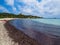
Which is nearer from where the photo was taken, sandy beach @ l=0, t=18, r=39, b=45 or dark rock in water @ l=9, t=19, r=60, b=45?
sandy beach @ l=0, t=18, r=39, b=45

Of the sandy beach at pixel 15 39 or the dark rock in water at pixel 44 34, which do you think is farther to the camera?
the dark rock in water at pixel 44 34

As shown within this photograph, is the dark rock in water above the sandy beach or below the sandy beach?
below

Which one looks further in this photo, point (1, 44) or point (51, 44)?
point (51, 44)

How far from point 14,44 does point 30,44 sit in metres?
1.10

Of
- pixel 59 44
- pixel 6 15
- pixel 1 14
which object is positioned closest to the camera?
pixel 59 44

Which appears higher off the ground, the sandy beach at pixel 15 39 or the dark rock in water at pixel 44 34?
the sandy beach at pixel 15 39

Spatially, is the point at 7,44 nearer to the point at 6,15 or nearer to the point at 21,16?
the point at 6,15

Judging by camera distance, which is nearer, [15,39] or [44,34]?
[15,39]

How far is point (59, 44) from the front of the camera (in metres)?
12.9

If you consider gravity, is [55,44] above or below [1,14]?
above

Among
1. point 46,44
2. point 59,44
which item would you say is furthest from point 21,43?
point 59,44

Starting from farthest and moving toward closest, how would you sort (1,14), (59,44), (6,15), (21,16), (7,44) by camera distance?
(21,16) → (6,15) → (1,14) → (59,44) → (7,44)

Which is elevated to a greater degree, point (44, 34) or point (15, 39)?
point (15, 39)

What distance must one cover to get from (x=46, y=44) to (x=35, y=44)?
1.00 m
